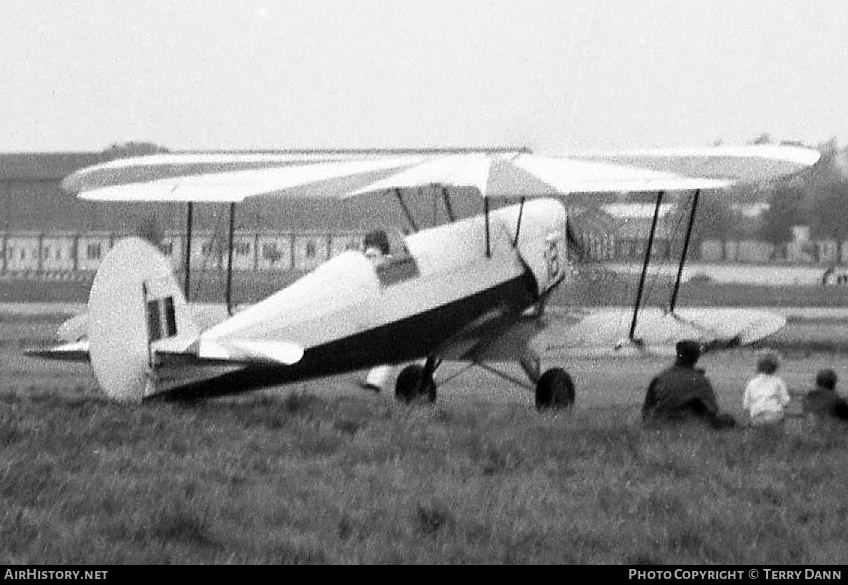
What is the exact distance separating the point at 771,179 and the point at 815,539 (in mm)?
7209

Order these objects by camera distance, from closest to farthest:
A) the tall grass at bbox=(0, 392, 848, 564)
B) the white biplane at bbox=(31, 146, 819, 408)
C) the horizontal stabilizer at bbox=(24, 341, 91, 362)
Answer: the tall grass at bbox=(0, 392, 848, 564)
the white biplane at bbox=(31, 146, 819, 408)
the horizontal stabilizer at bbox=(24, 341, 91, 362)

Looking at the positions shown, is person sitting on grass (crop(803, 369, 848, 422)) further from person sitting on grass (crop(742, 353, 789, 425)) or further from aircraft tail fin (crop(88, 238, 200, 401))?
aircraft tail fin (crop(88, 238, 200, 401))

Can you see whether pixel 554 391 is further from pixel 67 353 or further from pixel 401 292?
pixel 67 353

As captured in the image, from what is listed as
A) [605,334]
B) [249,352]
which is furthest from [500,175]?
[249,352]

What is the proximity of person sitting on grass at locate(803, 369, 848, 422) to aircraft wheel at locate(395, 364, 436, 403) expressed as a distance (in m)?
4.19

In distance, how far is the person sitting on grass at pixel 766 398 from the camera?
11977 millimetres

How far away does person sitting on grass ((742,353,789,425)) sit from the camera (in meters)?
12.0

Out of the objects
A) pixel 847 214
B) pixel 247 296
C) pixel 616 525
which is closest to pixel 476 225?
pixel 616 525

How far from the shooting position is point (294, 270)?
40.2 meters

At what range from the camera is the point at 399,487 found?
8.97m

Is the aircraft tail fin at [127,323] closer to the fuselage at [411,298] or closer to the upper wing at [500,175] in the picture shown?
the fuselage at [411,298]

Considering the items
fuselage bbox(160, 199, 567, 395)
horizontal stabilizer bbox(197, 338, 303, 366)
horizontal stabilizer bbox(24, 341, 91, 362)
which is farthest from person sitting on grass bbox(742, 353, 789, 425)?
horizontal stabilizer bbox(24, 341, 91, 362)

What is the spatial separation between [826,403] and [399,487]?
13.9 ft
